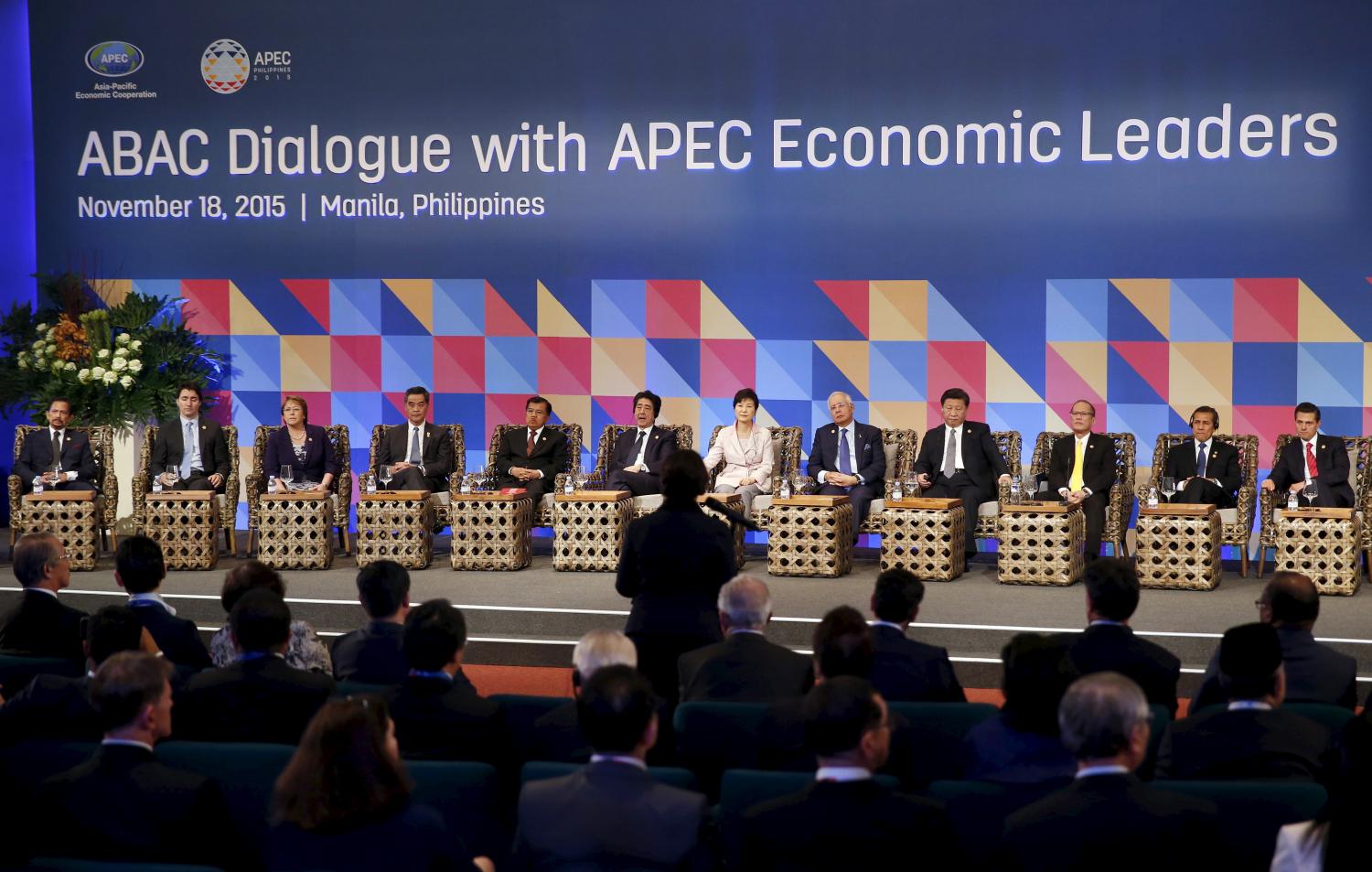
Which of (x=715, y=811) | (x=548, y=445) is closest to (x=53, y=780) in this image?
(x=715, y=811)

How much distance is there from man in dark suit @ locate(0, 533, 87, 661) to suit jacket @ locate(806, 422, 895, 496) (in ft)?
16.5

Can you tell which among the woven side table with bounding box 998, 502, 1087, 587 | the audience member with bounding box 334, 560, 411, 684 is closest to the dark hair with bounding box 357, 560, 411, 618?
the audience member with bounding box 334, 560, 411, 684

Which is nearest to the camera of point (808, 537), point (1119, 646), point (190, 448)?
point (1119, 646)

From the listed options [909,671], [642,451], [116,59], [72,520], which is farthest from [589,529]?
[116,59]

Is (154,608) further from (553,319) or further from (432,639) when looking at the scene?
(553,319)

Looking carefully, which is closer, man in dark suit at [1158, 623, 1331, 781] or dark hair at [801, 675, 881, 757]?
dark hair at [801, 675, 881, 757]

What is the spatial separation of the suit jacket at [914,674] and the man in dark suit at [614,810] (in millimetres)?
1301

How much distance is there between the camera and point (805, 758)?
131 inches

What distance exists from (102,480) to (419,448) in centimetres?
201

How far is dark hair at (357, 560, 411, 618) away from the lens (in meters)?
4.14

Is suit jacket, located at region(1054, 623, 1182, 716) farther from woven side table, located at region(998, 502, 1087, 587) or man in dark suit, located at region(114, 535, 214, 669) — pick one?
woven side table, located at region(998, 502, 1087, 587)

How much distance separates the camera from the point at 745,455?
8.95 m

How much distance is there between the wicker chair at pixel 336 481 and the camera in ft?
29.3

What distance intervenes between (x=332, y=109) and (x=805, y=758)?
800cm
